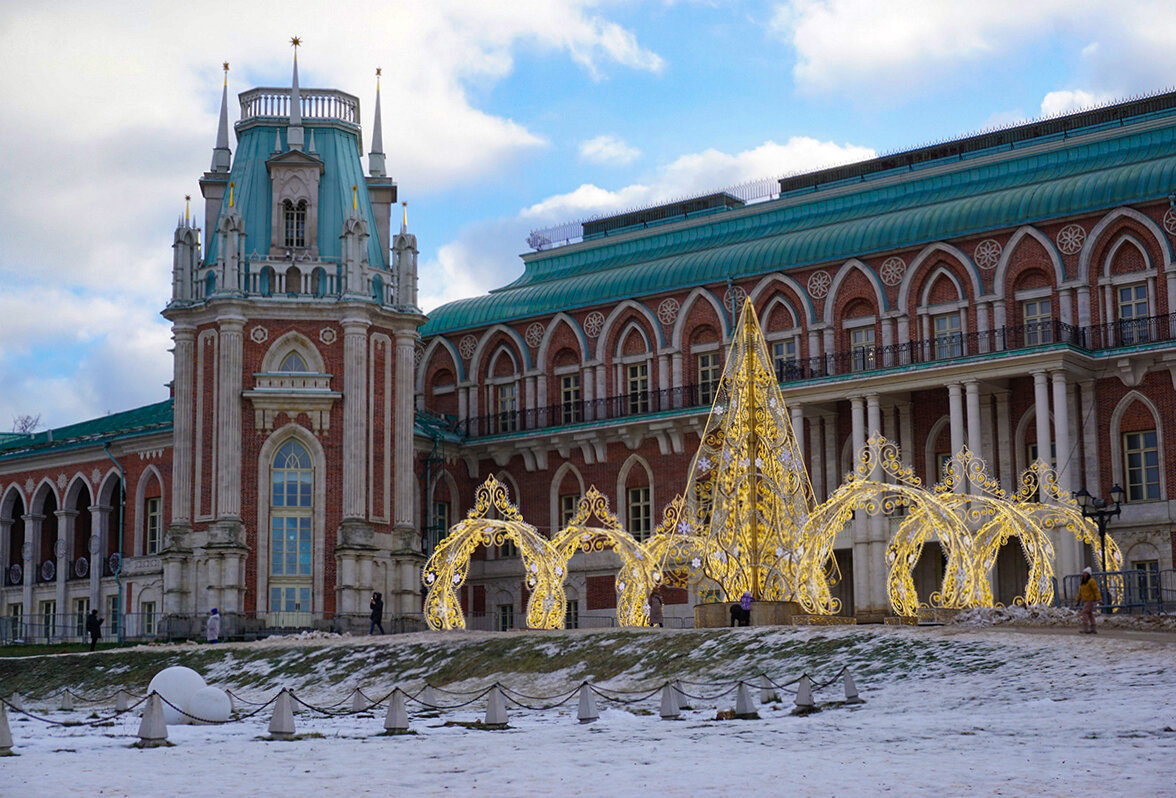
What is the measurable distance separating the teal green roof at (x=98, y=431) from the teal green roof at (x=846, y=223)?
11.3 m

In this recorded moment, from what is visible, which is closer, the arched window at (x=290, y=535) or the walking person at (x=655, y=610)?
the walking person at (x=655, y=610)

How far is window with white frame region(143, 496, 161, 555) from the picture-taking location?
197 feet

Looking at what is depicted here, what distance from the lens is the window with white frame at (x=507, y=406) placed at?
63906 millimetres

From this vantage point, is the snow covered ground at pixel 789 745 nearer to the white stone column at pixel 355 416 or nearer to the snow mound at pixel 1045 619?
the snow mound at pixel 1045 619

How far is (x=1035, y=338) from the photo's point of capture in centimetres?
5206

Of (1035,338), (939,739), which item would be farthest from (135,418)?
(939,739)

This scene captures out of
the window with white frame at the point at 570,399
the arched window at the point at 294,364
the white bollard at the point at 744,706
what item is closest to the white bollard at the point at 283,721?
the white bollard at the point at 744,706

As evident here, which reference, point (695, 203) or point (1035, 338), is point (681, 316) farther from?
point (1035, 338)

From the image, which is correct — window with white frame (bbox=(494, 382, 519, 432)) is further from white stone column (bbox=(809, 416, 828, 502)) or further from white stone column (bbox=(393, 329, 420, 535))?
white stone column (bbox=(809, 416, 828, 502))

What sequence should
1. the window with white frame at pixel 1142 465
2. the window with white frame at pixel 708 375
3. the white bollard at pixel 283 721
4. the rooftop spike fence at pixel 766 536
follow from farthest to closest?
the window with white frame at pixel 708 375 < the window with white frame at pixel 1142 465 < the rooftop spike fence at pixel 766 536 < the white bollard at pixel 283 721

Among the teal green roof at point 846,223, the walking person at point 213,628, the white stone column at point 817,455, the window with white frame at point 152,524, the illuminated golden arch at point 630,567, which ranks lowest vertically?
the walking person at point 213,628

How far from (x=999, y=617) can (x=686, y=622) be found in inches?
865

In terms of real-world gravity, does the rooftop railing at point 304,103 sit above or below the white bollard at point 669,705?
above

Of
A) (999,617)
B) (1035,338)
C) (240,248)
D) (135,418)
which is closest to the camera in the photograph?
(999,617)
